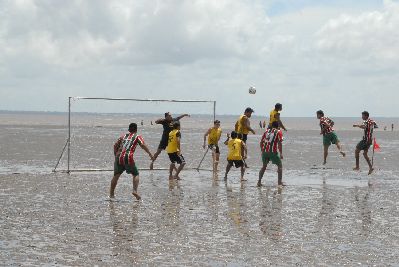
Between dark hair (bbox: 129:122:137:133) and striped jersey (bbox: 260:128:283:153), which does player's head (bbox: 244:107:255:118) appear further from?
dark hair (bbox: 129:122:137:133)

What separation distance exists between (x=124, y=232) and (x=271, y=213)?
318 centimetres

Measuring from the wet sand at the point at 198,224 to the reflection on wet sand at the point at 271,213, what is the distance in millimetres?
17

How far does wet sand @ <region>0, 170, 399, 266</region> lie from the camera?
831cm

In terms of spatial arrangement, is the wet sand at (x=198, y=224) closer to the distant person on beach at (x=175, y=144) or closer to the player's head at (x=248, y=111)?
the distant person on beach at (x=175, y=144)

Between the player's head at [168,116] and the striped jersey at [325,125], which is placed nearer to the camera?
the player's head at [168,116]

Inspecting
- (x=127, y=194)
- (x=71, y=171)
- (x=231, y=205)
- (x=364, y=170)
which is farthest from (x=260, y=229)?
(x=364, y=170)

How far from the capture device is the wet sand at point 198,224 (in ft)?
27.3

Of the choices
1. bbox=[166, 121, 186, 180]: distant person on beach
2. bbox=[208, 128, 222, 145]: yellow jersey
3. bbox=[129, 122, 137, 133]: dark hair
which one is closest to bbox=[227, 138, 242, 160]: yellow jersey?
bbox=[166, 121, 186, 180]: distant person on beach

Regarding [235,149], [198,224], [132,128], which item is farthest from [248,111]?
[198,224]

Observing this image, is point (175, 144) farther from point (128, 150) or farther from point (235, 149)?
point (128, 150)

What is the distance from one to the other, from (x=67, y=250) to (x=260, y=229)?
3112mm

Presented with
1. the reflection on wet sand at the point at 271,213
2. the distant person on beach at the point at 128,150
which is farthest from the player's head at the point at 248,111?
the distant person on beach at the point at 128,150

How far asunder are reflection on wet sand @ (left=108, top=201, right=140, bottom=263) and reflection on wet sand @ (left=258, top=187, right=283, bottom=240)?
1.97m

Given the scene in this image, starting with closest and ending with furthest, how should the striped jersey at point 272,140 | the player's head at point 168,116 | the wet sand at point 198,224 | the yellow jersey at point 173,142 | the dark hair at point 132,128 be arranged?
the wet sand at point 198,224 → the dark hair at point 132,128 → the striped jersey at point 272,140 → the yellow jersey at point 173,142 → the player's head at point 168,116
